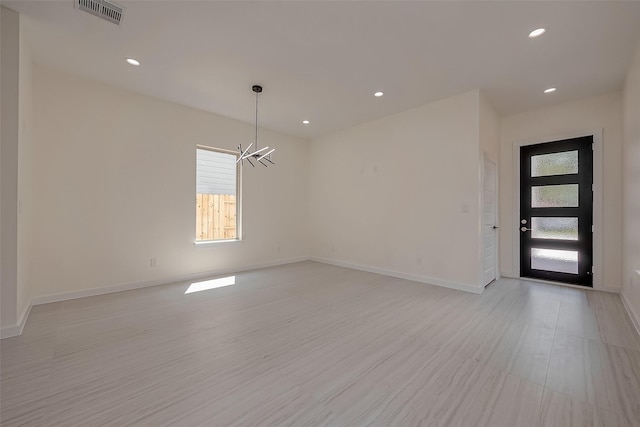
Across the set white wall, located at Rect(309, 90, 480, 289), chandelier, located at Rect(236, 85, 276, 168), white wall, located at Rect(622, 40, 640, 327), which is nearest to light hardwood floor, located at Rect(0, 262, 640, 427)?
white wall, located at Rect(622, 40, 640, 327)

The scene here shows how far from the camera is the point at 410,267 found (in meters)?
4.68

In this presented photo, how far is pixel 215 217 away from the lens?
517 centimetres

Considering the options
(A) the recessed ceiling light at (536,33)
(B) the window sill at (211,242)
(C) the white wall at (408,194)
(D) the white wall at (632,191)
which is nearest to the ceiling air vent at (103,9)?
(B) the window sill at (211,242)

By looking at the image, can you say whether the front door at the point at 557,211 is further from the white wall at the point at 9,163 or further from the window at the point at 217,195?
the white wall at the point at 9,163

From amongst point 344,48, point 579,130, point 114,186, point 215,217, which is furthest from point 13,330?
point 579,130

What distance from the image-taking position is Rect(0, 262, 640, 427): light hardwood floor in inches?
61.7

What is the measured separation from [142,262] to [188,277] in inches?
30.2

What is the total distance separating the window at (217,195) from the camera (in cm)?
494

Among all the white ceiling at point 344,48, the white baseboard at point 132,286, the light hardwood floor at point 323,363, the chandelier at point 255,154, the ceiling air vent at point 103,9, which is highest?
the white ceiling at point 344,48

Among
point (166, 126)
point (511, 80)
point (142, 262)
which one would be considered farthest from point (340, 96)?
point (142, 262)

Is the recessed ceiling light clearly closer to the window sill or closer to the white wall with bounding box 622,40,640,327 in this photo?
the white wall with bounding box 622,40,640,327

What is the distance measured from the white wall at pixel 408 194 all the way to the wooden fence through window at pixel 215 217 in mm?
2117

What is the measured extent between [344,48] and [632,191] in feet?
12.4

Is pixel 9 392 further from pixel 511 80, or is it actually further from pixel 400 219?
Answer: pixel 511 80
